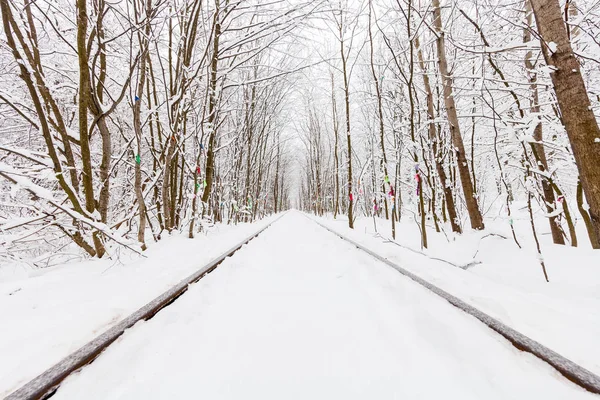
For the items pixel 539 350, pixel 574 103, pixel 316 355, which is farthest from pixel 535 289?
pixel 316 355

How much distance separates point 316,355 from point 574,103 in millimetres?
2594

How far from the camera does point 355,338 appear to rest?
122 cm

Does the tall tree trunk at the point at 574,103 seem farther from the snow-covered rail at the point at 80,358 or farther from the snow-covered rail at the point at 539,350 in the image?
the snow-covered rail at the point at 80,358

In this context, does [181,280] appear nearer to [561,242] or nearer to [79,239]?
[79,239]

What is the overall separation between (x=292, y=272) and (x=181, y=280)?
0.99m

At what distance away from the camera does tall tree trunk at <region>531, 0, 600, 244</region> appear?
1.90 m

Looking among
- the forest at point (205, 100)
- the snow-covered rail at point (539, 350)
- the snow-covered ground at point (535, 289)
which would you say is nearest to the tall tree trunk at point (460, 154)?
the forest at point (205, 100)

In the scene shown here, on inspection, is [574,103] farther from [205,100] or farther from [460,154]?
[205,100]

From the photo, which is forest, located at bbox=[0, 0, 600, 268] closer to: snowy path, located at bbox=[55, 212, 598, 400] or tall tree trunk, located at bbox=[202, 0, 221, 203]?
tall tree trunk, located at bbox=[202, 0, 221, 203]

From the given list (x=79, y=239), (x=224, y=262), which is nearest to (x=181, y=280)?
(x=224, y=262)

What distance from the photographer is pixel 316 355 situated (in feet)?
3.59

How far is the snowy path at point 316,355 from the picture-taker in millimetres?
886

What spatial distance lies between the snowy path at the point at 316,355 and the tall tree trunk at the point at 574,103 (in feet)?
4.92

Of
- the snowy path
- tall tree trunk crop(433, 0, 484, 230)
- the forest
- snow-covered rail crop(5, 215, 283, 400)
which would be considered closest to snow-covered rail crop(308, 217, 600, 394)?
the snowy path
